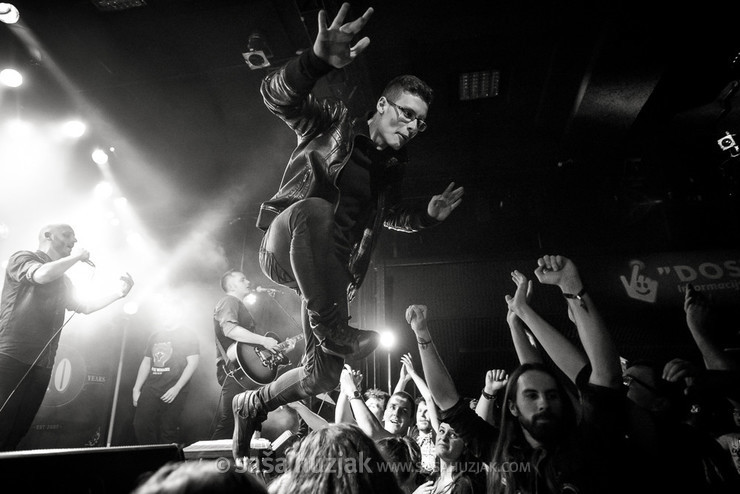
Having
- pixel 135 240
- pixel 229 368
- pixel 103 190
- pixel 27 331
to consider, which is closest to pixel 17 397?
pixel 27 331

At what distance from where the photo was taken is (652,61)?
4.46m

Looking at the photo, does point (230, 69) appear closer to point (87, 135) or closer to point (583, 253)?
point (87, 135)

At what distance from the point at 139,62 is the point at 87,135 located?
192 centimetres

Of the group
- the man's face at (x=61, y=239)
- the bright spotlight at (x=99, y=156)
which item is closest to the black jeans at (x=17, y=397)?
the man's face at (x=61, y=239)

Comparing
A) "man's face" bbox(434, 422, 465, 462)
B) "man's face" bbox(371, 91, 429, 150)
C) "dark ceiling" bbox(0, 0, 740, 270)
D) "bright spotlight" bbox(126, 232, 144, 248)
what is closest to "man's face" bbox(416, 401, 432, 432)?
"man's face" bbox(434, 422, 465, 462)

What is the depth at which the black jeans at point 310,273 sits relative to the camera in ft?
6.34

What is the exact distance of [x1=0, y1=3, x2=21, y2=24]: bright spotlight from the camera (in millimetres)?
4148

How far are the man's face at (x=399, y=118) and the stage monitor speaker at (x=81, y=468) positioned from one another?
5.91 ft

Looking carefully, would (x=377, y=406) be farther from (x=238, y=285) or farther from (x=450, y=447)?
(x=238, y=285)

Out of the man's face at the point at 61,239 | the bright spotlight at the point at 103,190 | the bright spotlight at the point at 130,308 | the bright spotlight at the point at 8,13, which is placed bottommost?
the bright spotlight at the point at 130,308

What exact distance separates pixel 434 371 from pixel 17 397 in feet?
12.5

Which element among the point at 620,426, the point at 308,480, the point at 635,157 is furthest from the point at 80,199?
the point at 635,157

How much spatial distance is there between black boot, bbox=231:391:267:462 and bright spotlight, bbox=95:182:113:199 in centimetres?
614

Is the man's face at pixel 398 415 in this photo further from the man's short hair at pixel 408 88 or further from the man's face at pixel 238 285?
the man's short hair at pixel 408 88
